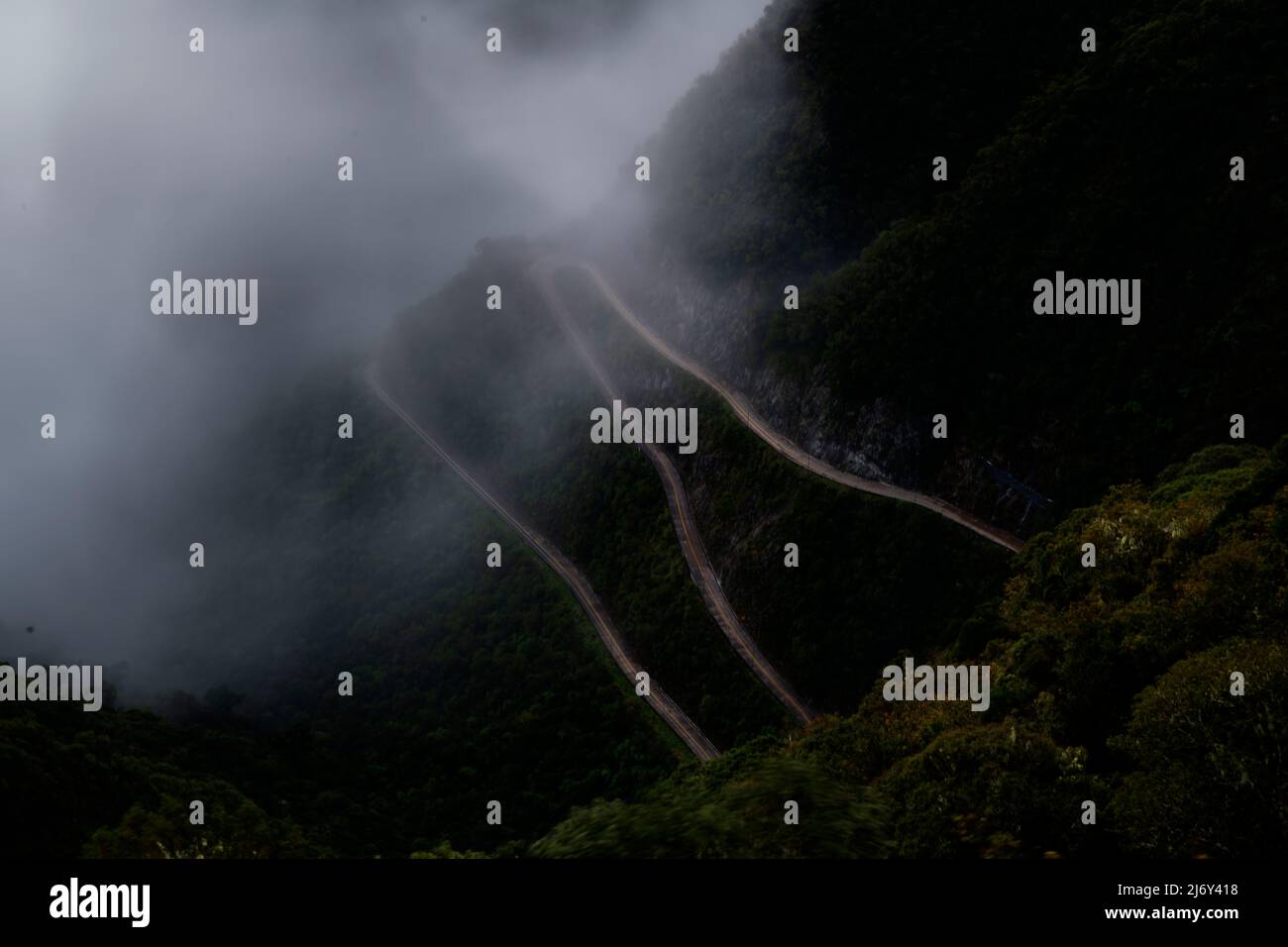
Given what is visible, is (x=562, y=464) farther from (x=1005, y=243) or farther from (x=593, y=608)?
(x=1005, y=243)

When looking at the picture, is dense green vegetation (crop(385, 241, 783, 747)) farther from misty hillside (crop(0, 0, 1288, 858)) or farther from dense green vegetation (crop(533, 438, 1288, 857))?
dense green vegetation (crop(533, 438, 1288, 857))

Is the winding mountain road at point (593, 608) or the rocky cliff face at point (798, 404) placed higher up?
the rocky cliff face at point (798, 404)

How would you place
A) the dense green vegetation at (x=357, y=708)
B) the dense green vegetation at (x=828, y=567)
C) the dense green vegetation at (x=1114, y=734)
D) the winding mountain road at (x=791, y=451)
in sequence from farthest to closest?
the winding mountain road at (x=791, y=451) → the dense green vegetation at (x=828, y=567) → the dense green vegetation at (x=357, y=708) → the dense green vegetation at (x=1114, y=734)

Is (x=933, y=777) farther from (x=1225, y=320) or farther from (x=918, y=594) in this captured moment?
(x=1225, y=320)

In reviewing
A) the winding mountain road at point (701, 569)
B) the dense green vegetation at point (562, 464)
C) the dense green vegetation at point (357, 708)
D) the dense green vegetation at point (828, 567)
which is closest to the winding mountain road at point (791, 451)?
the dense green vegetation at point (828, 567)

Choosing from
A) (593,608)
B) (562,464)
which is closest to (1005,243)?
(593,608)

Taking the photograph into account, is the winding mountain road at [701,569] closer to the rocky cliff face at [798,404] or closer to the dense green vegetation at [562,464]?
the dense green vegetation at [562,464]
